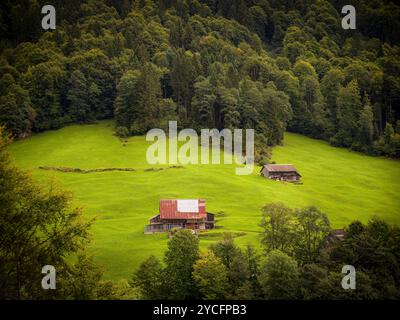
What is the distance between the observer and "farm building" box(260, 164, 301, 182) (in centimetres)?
9806

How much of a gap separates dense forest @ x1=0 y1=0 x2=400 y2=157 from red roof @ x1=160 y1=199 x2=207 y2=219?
40.3 meters

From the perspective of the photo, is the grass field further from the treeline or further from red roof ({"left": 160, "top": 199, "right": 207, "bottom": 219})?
the treeline

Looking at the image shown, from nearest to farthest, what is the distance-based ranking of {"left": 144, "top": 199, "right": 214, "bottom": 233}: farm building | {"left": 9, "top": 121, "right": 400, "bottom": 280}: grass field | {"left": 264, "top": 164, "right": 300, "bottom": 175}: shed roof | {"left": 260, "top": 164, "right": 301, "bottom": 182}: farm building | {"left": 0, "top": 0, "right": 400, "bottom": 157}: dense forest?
{"left": 9, "top": 121, "right": 400, "bottom": 280}: grass field, {"left": 144, "top": 199, "right": 214, "bottom": 233}: farm building, {"left": 260, "top": 164, "right": 301, "bottom": 182}: farm building, {"left": 264, "top": 164, "right": 300, "bottom": 175}: shed roof, {"left": 0, "top": 0, "right": 400, "bottom": 157}: dense forest

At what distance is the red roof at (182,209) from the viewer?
73188 mm

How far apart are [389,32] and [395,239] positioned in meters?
142

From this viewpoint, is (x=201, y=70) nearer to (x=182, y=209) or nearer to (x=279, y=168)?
(x=279, y=168)

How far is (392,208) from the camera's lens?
88562 mm

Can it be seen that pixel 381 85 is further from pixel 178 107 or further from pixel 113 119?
pixel 113 119

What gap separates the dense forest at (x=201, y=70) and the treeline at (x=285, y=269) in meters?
61.0

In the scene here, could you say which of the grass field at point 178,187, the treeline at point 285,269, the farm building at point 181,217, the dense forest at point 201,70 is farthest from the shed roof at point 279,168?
the treeline at point 285,269

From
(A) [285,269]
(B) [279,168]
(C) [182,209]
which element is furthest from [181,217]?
(B) [279,168]

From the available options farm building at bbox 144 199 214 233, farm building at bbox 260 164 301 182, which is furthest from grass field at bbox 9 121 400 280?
farm building at bbox 144 199 214 233

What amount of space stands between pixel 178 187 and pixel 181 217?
49.6ft
